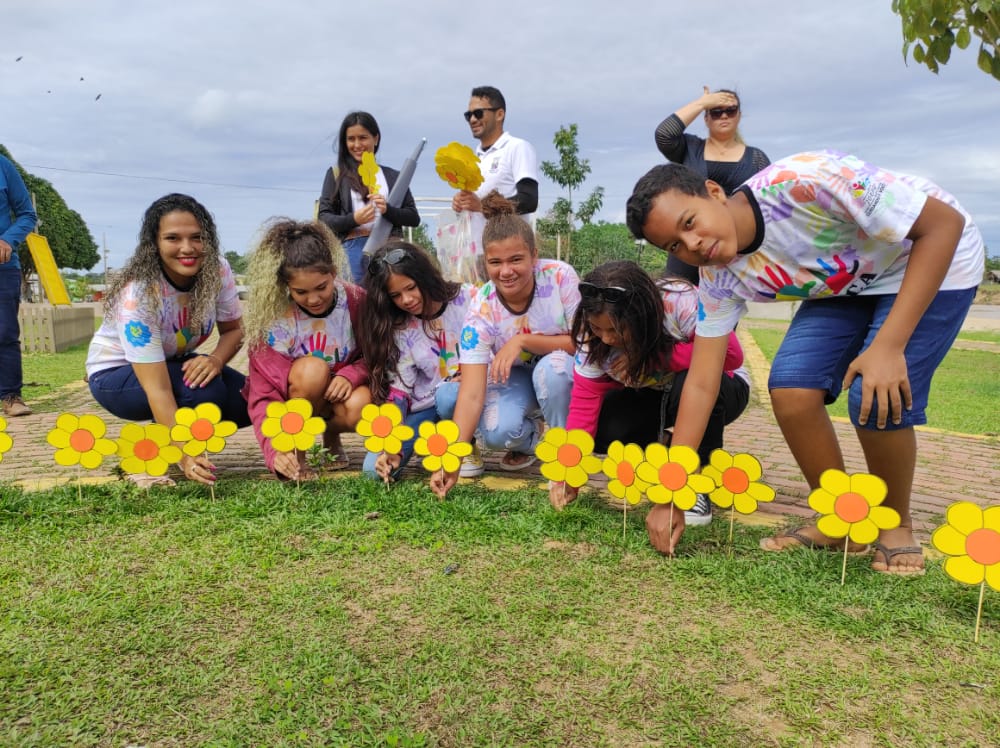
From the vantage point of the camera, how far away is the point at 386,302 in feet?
10.6

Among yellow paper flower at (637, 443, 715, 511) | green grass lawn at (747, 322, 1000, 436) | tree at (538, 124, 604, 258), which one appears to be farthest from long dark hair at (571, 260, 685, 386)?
tree at (538, 124, 604, 258)

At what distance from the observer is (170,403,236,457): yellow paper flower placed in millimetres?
2838

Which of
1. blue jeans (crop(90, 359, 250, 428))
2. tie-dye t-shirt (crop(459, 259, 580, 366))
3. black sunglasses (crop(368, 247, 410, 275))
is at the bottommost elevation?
blue jeans (crop(90, 359, 250, 428))

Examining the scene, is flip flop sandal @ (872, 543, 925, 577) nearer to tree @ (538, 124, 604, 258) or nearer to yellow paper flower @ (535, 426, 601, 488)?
yellow paper flower @ (535, 426, 601, 488)

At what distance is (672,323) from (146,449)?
2128mm

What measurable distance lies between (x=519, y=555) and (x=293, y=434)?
1.12 meters

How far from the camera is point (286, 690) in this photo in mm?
1595

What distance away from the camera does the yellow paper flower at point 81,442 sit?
9.12ft

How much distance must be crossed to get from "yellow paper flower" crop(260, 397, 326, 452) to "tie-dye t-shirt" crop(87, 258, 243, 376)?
0.63m

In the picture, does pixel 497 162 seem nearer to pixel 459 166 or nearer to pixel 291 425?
pixel 459 166

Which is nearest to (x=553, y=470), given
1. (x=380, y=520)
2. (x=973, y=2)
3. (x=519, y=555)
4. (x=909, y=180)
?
(x=519, y=555)

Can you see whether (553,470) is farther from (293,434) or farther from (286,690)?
(286,690)

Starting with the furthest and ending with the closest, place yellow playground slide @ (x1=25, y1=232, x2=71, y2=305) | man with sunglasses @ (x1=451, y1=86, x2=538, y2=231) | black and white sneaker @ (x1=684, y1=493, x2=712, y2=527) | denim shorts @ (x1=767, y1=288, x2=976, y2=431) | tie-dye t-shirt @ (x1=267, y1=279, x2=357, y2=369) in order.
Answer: yellow playground slide @ (x1=25, y1=232, x2=71, y2=305) < man with sunglasses @ (x1=451, y1=86, x2=538, y2=231) < tie-dye t-shirt @ (x1=267, y1=279, x2=357, y2=369) < black and white sneaker @ (x1=684, y1=493, x2=712, y2=527) < denim shorts @ (x1=767, y1=288, x2=976, y2=431)

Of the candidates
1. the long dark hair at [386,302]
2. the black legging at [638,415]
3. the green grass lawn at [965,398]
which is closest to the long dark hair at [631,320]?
the black legging at [638,415]
